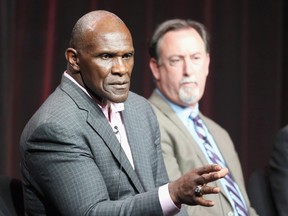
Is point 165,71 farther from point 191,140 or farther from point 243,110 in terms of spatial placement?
point 243,110

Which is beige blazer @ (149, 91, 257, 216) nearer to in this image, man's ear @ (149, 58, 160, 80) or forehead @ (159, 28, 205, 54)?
man's ear @ (149, 58, 160, 80)

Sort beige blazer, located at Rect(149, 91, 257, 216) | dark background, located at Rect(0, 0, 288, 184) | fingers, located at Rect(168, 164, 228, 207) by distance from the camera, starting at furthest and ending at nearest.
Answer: dark background, located at Rect(0, 0, 288, 184)
beige blazer, located at Rect(149, 91, 257, 216)
fingers, located at Rect(168, 164, 228, 207)

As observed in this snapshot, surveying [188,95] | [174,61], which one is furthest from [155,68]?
[188,95]

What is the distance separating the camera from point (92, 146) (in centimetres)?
220

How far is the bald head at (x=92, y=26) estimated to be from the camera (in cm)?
220

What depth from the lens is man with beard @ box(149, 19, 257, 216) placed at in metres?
3.03

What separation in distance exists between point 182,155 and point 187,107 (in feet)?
1.09

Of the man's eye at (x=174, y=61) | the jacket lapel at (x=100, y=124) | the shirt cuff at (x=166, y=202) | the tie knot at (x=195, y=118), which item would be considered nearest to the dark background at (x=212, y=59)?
the man's eye at (x=174, y=61)

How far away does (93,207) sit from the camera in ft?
6.82

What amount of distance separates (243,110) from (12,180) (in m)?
2.45

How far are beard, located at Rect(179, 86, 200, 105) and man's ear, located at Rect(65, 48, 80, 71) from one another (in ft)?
3.38

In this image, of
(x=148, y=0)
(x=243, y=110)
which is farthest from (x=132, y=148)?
(x=243, y=110)

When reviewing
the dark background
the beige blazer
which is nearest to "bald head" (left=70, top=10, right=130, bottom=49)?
the beige blazer

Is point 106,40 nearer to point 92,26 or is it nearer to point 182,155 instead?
point 92,26
